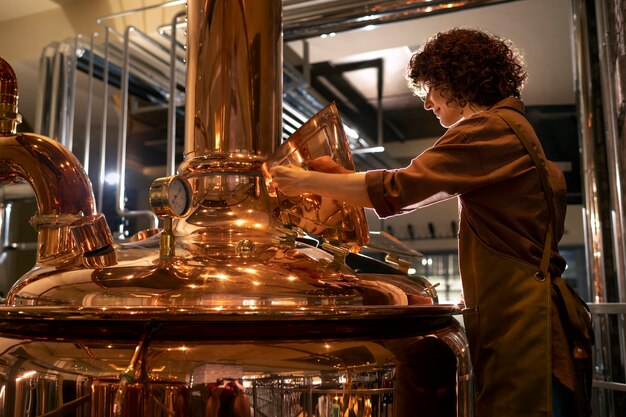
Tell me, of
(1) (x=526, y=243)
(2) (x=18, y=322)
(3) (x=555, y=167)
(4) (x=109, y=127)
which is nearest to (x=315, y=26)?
(3) (x=555, y=167)

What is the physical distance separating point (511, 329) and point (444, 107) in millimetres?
519

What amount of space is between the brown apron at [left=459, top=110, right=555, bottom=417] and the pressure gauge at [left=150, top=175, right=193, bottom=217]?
55 centimetres

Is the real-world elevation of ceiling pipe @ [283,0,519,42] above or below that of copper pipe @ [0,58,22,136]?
above

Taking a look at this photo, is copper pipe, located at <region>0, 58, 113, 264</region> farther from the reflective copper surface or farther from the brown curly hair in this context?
the brown curly hair

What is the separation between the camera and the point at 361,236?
1.25 m

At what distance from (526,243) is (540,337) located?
17cm

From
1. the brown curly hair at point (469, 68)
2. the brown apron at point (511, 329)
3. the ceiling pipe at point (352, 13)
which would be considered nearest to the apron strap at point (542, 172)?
the brown apron at point (511, 329)

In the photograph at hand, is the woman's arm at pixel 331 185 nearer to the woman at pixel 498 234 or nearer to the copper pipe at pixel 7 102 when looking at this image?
the woman at pixel 498 234

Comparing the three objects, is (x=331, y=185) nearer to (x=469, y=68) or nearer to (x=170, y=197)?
(x=170, y=197)

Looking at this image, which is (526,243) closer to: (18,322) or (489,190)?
(489,190)

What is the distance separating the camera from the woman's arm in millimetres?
1147

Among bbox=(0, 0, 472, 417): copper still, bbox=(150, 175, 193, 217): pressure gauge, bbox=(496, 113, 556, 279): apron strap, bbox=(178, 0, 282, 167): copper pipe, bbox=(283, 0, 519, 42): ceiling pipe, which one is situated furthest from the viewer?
bbox=(283, 0, 519, 42): ceiling pipe

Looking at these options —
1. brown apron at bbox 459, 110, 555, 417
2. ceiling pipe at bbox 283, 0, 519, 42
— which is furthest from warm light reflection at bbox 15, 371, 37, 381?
ceiling pipe at bbox 283, 0, 519, 42

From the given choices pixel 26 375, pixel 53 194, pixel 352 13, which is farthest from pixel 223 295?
→ pixel 352 13
